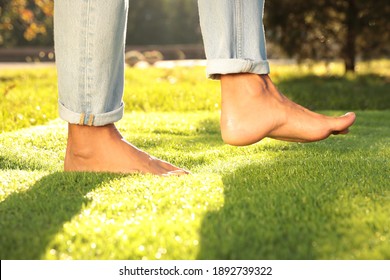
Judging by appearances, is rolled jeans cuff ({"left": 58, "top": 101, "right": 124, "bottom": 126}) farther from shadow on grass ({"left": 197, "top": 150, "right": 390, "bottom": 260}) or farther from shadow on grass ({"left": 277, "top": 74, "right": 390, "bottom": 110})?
shadow on grass ({"left": 277, "top": 74, "right": 390, "bottom": 110})

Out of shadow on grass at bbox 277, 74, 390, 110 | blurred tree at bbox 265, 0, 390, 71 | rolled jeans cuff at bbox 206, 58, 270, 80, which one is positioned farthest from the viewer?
blurred tree at bbox 265, 0, 390, 71

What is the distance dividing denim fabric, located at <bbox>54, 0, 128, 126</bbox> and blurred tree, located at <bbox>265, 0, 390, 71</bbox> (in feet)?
19.6

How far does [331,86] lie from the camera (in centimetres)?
644

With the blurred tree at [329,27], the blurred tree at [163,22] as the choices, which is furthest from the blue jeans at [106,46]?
the blurred tree at [163,22]

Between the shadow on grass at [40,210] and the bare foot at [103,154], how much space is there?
0.07 meters

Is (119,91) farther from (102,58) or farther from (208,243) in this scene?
(208,243)

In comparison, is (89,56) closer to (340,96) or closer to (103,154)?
(103,154)

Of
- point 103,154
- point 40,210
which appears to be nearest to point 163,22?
point 103,154

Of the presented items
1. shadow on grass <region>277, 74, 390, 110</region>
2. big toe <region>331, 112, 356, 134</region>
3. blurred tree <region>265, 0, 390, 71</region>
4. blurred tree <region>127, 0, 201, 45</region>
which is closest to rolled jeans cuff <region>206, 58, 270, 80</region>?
big toe <region>331, 112, 356, 134</region>

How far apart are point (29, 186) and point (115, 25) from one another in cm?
60

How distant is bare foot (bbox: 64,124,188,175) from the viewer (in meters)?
2.33

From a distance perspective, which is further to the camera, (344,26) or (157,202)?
(344,26)
